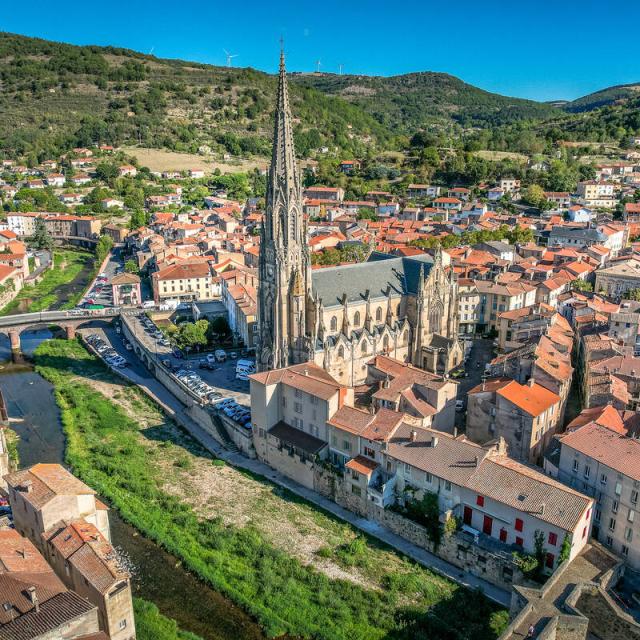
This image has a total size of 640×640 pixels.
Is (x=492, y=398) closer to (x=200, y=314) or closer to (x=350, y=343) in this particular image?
(x=350, y=343)

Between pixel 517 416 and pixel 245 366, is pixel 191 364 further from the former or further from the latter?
pixel 517 416

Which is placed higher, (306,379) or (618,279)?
(618,279)

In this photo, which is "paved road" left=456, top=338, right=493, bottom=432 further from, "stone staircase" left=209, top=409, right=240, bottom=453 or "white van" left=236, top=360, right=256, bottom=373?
"white van" left=236, top=360, right=256, bottom=373

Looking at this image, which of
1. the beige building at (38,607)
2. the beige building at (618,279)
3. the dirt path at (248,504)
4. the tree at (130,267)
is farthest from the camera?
the tree at (130,267)

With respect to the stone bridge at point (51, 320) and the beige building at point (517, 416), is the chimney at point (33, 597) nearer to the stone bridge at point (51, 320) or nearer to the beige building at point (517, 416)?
the beige building at point (517, 416)

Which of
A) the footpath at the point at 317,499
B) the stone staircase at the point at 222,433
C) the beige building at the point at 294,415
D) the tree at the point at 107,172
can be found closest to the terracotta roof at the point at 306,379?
the beige building at the point at 294,415

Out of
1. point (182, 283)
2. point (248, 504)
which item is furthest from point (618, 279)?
point (182, 283)
